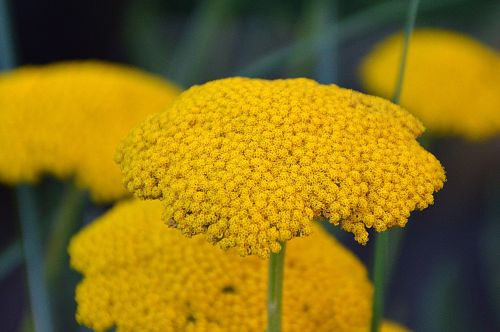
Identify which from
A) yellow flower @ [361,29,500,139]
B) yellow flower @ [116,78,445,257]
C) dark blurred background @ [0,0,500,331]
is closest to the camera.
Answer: yellow flower @ [116,78,445,257]

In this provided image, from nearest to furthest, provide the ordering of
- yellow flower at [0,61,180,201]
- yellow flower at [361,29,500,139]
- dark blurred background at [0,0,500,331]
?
yellow flower at [0,61,180,201] → yellow flower at [361,29,500,139] → dark blurred background at [0,0,500,331]

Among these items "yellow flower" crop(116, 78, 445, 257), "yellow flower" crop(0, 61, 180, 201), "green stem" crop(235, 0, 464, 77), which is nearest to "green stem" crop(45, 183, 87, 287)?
"yellow flower" crop(0, 61, 180, 201)

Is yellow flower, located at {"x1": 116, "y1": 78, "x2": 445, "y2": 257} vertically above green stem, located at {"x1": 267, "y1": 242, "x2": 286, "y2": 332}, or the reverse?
yellow flower, located at {"x1": 116, "y1": 78, "x2": 445, "y2": 257}

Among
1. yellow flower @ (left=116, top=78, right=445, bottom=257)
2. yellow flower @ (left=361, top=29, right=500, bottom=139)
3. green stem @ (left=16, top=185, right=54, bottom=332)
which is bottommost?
green stem @ (left=16, top=185, right=54, bottom=332)

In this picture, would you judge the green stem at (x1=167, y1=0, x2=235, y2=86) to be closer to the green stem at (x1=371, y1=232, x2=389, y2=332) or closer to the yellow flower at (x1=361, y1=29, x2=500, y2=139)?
the yellow flower at (x1=361, y1=29, x2=500, y2=139)

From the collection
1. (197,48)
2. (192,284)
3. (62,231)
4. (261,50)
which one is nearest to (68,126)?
(62,231)

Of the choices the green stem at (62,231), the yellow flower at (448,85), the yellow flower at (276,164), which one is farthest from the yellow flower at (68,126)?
the yellow flower at (448,85)
